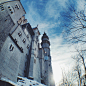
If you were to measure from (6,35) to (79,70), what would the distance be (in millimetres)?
18857

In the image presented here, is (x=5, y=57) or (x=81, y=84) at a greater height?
(x=5, y=57)

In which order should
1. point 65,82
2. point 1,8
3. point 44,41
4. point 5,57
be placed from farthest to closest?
point 44,41 < point 65,82 < point 1,8 < point 5,57

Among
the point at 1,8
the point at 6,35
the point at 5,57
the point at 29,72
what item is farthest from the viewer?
the point at 29,72

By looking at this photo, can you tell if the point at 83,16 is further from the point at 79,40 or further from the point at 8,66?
the point at 8,66

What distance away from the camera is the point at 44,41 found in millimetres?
41375

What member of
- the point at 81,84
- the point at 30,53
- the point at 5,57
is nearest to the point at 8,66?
the point at 5,57

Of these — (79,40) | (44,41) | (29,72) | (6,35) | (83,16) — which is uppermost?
(44,41)

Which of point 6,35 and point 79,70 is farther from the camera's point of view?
point 79,70

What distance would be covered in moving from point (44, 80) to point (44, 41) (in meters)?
21.4

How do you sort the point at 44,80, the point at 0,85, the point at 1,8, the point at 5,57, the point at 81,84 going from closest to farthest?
the point at 0,85 → the point at 5,57 → the point at 1,8 → the point at 81,84 → the point at 44,80

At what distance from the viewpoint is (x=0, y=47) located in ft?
31.3

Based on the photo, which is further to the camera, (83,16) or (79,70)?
(79,70)

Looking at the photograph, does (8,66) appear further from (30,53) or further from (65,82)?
(65,82)

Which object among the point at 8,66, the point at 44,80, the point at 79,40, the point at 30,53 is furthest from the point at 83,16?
the point at 44,80
